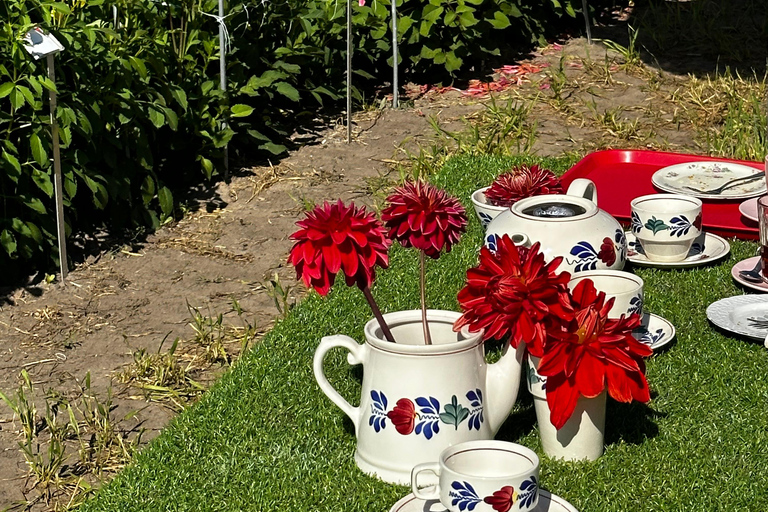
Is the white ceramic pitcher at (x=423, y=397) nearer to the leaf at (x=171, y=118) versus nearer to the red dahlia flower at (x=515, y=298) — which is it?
the red dahlia flower at (x=515, y=298)

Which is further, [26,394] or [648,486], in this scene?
[26,394]

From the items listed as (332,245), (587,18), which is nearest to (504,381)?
(332,245)

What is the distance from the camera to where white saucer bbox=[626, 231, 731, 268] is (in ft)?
10.1

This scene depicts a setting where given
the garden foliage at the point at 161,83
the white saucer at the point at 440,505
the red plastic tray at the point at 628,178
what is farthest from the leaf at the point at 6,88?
the white saucer at the point at 440,505

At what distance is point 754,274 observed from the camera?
Answer: 2.95m

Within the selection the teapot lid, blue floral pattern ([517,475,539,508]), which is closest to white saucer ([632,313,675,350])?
the teapot lid

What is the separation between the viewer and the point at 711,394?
95.8 inches

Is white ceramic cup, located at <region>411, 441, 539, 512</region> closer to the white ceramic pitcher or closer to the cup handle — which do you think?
the cup handle

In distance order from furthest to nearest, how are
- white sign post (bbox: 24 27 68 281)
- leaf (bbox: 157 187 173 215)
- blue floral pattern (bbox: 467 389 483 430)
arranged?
1. leaf (bbox: 157 187 173 215)
2. white sign post (bbox: 24 27 68 281)
3. blue floral pattern (bbox: 467 389 483 430)

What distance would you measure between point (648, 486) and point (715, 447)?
23 cm

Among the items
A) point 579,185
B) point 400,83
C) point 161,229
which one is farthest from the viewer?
point 400,83

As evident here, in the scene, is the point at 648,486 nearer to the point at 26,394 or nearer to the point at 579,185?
the point at 579,185

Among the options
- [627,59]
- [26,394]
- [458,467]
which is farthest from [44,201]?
[627,59]

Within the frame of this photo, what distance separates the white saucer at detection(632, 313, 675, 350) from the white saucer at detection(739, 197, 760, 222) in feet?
2.37
